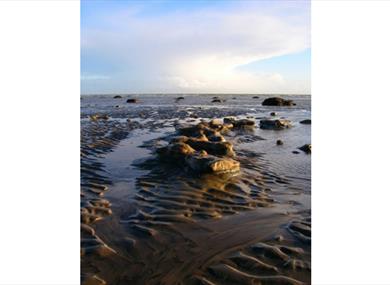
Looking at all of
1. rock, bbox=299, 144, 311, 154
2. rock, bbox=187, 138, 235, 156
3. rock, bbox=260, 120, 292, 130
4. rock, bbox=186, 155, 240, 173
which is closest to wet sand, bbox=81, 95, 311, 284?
rock, bbox=186, 155, 240, 173

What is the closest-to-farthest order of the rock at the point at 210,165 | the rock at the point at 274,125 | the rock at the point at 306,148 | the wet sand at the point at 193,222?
the wet sand at the point at 193,222 < the rock at the point at 210,165 < the rock at the point at 306,148 < the rock at the point at 274,125

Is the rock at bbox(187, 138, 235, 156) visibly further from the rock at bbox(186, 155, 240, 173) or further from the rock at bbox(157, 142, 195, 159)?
the rock at bbox(186, 155, 240, 173)

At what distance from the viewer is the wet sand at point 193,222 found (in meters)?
3.33

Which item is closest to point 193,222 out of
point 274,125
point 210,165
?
point 210,165

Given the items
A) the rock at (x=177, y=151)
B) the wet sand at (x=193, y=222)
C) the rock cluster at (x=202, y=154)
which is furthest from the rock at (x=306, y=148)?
the rock at (x=177, y=151)

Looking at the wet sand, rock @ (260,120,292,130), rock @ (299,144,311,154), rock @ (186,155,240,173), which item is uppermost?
rock @ (260,120,292,130)

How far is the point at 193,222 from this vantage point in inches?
175

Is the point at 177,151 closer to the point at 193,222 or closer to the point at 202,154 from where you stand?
the point at 202,154

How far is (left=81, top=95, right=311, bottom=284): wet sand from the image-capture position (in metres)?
3.33

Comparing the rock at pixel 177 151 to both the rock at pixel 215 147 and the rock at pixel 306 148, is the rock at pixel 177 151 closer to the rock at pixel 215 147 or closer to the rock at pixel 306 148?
the rock at pixel 215 147

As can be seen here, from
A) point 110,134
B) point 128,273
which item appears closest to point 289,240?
point 128,273

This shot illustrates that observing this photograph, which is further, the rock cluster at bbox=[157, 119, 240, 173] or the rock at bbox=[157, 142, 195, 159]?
the rock at bbox=[157, 142, 195, 159]
